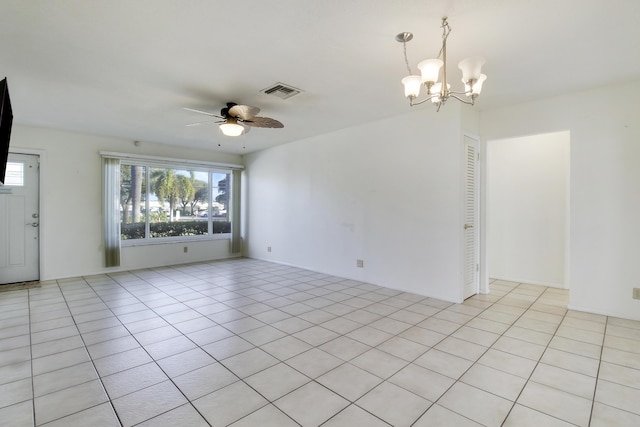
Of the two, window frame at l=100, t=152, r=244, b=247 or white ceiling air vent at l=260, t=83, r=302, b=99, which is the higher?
white ceiling air vent at l=260, t=83, r=302, b=99

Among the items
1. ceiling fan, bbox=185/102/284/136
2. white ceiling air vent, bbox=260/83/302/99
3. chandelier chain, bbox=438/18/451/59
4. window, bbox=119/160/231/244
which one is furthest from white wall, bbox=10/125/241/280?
chandelier chain, bbox=438/18/451/59

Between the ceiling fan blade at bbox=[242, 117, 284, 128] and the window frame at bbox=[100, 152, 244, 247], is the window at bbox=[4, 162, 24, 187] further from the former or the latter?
the ceiling fan blade at bbox=[242, 117, 284, 128]

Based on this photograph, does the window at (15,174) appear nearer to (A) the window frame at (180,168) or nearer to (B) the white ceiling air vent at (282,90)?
(A) the window frame at (180,168)

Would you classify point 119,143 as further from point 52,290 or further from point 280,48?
point 280,48

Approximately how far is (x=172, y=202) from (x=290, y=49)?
5.07 metres

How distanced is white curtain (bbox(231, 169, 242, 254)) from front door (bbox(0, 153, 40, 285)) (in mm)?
3402

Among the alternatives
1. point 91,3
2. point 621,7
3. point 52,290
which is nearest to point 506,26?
point 621,7

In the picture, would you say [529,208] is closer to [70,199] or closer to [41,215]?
[70,199]

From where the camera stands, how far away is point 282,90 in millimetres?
3344

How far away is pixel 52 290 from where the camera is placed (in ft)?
14.5

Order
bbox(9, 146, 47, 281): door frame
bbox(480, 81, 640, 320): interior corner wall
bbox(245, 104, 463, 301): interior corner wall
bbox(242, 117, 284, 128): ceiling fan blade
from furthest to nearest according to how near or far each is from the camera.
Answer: bbox(9, 146, 47, 281): door frame
bbox(245, 104, 463, 301): interior corner wall
bbox(242, 117, 284, 128): ceiling fan blade
bbox(480, 81, 640, 320): interior corner wall

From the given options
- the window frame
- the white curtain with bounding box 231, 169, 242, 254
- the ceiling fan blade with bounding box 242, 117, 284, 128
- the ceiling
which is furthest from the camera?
the white curtain with bounding box 231, 169, 242, 254

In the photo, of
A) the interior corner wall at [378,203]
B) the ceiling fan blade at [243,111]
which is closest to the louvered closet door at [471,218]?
the interior corner wall at [378,203]

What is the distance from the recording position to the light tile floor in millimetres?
1810
